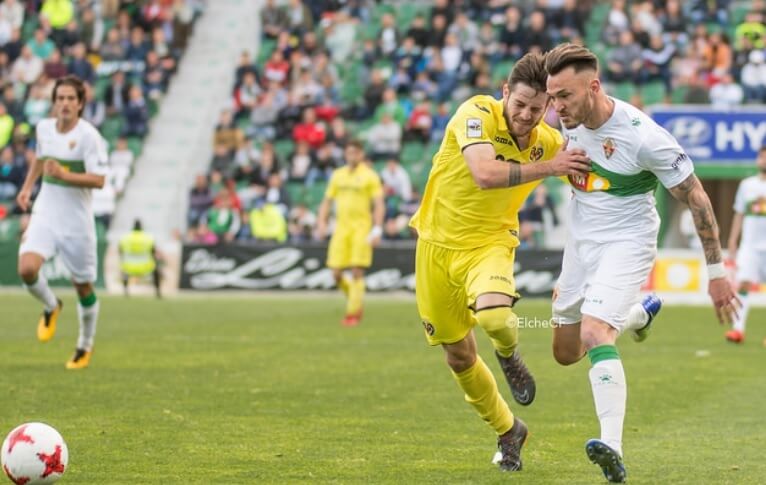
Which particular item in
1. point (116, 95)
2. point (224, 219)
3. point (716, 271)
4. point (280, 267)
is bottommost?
point (280, 267)

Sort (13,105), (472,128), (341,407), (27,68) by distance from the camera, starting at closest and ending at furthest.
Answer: (472,128)
(341,407)
(13,105)
(27,68)

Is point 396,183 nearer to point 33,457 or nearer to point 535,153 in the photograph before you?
point 535,153

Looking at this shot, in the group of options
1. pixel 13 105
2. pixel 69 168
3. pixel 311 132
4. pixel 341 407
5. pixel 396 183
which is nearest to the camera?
pixel 341 407

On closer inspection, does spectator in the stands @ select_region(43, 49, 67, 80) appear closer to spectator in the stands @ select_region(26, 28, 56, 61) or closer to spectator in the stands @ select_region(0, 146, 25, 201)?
spectator in the stands @ select_region(26, 28, 56, 61)

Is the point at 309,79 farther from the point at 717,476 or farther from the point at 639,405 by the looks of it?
the point at 717,476

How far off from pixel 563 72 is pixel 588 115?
0.34 meters

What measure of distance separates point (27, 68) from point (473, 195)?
27.9 m

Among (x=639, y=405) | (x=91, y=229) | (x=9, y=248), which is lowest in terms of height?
(x=9, y=248)

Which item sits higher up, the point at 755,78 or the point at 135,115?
the point at 755,78

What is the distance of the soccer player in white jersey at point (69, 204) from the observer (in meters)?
13.4

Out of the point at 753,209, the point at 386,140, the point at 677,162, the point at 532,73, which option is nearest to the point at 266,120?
the point at 386,140

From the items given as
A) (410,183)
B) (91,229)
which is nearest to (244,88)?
(410,183)

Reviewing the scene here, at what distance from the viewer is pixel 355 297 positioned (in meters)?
20.4

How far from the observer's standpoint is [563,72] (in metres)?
7.94
